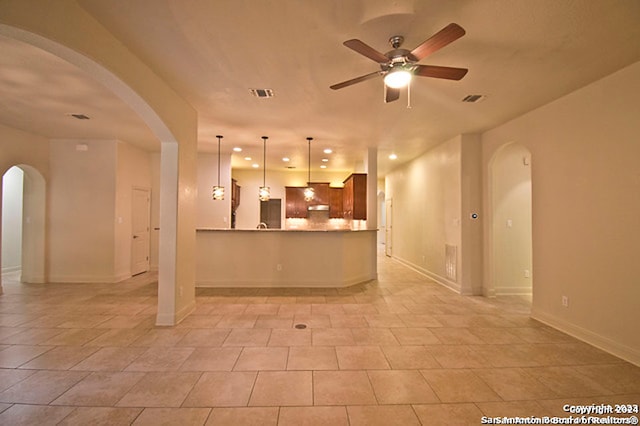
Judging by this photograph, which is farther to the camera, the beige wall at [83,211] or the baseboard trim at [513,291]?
the beige wall at [83,211]

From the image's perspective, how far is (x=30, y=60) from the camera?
2869mm

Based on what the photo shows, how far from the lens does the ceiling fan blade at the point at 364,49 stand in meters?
1.98

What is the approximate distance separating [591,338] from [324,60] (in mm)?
4243

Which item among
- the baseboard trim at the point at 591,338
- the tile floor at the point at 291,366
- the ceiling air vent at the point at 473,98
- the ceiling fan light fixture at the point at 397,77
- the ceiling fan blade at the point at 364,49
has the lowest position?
the tile floor at the point at 291,366

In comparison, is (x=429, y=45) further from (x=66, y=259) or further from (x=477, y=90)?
(x=66, y=259)

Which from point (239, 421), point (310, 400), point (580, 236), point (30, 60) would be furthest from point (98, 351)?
point (580, 236)

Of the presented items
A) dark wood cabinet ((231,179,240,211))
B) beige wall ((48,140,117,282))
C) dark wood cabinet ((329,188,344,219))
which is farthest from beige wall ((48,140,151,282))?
dark wood cabinet ((329,188,344,219))

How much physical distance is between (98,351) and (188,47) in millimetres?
3213

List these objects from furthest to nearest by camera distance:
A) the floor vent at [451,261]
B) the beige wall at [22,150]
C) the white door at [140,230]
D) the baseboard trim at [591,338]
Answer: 1. the white door at [140,230]
2. the floor vent at [451,261]
3. the beige wall at [22,150]
4. the baseboard trim at [591,338]

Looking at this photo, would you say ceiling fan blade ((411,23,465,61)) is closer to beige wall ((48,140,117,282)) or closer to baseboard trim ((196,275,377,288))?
baseboard trim ((196,275,377,288))

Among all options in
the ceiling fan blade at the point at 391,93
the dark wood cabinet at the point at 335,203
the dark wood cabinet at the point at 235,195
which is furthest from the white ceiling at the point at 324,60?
the dark wood cabinet at the point at 335,203

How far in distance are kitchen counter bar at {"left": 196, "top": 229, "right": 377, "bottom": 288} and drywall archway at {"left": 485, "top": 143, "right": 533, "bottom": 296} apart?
8.99 ft

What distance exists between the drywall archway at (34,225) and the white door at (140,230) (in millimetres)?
1540

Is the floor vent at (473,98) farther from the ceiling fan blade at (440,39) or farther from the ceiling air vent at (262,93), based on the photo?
the ceiling air vent at (262,93)
